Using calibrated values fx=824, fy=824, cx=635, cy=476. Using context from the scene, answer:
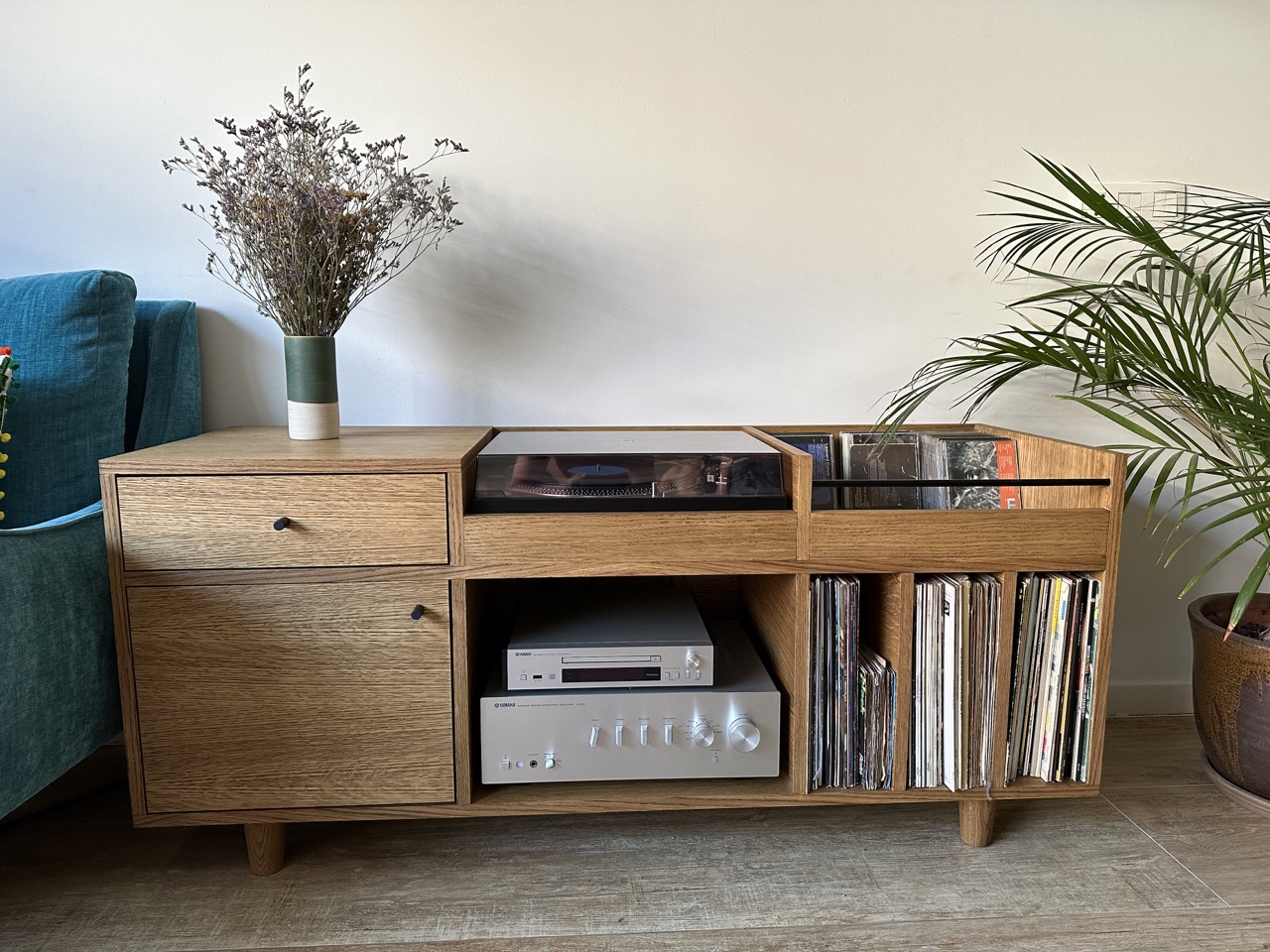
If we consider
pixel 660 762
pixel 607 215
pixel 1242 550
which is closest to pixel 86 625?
pixel 660 762

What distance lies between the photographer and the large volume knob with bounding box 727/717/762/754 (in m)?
1.27

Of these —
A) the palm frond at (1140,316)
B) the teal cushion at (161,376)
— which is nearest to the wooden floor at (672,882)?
the palm frond at (1140,316)

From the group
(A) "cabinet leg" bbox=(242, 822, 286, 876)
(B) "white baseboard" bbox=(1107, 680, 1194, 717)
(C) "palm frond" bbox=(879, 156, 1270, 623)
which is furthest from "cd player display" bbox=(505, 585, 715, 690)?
(B) "white baseboard" bbox=(1107, 680, 1194, 717)

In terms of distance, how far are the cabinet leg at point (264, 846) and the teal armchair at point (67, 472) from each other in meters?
0.26

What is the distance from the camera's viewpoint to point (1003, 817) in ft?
4.75

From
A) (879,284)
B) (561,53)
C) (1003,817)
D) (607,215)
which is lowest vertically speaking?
(1003,817)

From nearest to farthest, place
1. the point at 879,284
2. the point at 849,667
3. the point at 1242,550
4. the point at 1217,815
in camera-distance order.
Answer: the point at 849,667 < the point at 1217,815 < the point at 879,284 < the point at 1242,550

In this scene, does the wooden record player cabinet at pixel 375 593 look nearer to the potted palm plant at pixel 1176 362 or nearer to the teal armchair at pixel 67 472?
the teal armchair at pixel 67 472

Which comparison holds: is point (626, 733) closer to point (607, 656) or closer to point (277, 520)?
point (607, 656)

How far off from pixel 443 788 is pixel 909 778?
0.73 meters

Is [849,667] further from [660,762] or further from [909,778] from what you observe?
[660,762]

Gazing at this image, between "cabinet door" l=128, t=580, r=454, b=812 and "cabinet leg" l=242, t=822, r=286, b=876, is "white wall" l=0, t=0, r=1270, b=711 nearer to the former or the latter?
"cabinet door" l=128, t=580, r=454, b=812

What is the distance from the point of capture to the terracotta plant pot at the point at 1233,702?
1.40m

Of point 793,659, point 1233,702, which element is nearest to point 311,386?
point 793,659
